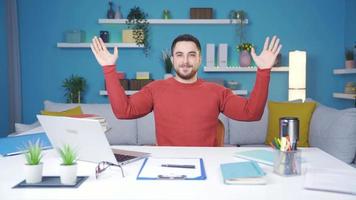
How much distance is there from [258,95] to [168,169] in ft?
2.45

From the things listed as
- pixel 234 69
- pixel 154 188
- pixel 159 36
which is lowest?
pixel 154 188

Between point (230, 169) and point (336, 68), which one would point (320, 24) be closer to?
point (336, 68)

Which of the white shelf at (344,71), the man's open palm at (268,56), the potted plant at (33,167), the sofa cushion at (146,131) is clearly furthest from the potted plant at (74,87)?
the potted plant at (33,167)

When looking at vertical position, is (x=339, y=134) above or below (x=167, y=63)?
below

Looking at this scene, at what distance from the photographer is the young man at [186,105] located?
2096mm

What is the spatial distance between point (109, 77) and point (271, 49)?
0.80 meters

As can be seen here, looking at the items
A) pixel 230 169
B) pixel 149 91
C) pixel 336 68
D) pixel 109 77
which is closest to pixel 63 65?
pixel 149 91

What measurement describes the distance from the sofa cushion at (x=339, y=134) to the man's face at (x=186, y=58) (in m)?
1.40

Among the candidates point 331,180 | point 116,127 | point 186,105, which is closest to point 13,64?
point 116,127

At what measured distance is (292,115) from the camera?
133 inches

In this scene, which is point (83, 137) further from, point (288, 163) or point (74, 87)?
point (74, 87)

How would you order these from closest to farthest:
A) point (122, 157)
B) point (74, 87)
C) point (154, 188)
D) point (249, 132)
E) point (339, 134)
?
point (154, 188)
point (122, 157)
point (339, 134)
point (249, 132)
point (74, 87)

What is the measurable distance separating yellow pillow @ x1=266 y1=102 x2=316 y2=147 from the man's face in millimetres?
1498

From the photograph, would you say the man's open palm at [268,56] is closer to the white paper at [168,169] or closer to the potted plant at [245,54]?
the white paper at [168,169]
